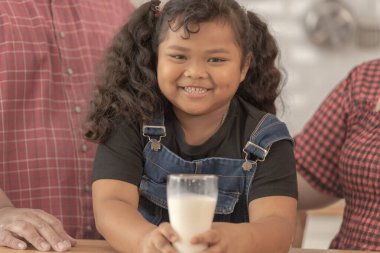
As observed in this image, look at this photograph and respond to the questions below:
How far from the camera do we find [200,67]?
1600 millimetres

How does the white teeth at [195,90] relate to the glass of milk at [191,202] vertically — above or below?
above

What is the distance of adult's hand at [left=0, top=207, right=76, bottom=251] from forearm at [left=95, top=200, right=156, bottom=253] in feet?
0.29

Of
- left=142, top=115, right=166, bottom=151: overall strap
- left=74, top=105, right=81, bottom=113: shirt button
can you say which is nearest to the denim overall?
left=142, top=115, right=166, bottom=151: overall strap

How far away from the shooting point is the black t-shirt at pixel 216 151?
168 cm

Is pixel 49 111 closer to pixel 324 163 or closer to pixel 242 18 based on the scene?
pixel 242 18

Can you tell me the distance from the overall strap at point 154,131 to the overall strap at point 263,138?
18cm

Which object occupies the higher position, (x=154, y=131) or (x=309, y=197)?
(x=154, y=131)

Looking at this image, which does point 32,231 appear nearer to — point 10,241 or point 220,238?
point 10,241

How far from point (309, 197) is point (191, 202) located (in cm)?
110

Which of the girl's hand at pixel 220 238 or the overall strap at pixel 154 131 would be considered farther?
the overall strap at pixel 154 131

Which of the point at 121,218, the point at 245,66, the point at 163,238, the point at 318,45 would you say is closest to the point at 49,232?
the point at 121,218

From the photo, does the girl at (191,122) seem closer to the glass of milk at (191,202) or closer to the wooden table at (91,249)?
the wooden table at (91,249)

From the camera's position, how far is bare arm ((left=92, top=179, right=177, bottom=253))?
4.90ft

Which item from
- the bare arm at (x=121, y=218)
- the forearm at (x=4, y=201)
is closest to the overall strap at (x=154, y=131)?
the bare arm at (x=121, y=218)
